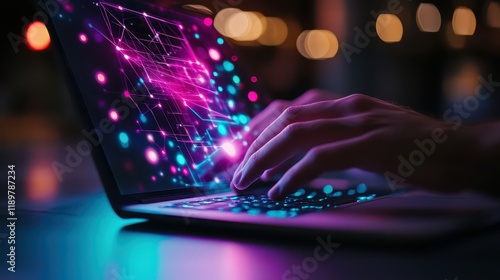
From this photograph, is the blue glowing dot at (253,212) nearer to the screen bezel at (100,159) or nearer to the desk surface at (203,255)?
the desk surface at (203,255)

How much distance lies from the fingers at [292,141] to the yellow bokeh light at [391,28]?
3252 mm

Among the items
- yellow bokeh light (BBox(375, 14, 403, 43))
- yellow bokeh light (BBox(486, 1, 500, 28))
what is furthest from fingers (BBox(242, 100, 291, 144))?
yellow bokeh light (BBox(486, 1, 500, 28))

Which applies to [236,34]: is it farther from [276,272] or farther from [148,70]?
[276,272]

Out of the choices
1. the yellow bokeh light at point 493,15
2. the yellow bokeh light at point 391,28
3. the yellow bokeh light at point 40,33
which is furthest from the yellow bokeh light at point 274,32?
the yellow bokeh light at point 40,33

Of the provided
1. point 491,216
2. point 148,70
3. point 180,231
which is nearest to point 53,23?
point 148,70

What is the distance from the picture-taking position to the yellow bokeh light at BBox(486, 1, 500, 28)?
4684mm

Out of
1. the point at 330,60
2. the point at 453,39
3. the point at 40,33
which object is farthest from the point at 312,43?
the point at 40,33

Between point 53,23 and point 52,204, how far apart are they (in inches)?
9.4

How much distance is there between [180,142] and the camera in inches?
30.3

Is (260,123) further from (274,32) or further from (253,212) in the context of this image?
(274,32)

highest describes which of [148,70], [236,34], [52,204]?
[236,34]

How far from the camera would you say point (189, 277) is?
0.37 meters

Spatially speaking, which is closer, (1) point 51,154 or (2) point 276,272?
(2) point 276,272

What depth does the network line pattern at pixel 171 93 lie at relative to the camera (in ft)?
2.32
